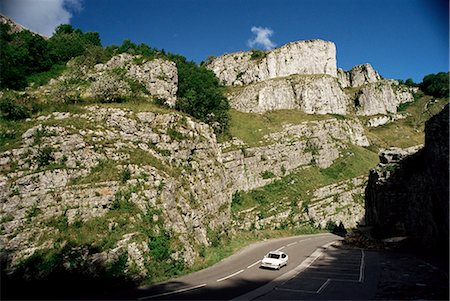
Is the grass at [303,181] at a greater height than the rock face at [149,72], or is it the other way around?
the rock face at [149,72]

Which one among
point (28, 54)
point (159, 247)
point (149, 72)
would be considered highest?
point (28, 54)

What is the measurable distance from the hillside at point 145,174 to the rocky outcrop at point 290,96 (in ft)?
49.7

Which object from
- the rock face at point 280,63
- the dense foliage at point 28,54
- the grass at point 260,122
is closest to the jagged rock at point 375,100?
the rock face at point 280,63

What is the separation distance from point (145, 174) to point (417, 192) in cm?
3153

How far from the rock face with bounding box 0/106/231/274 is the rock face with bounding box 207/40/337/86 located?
84608mm

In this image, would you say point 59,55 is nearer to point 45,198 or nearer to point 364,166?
point 45,198

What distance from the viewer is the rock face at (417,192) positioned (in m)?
26.8

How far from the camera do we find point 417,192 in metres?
36.9

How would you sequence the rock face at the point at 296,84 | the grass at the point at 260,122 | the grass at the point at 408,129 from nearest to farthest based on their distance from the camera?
the grass at the point at 260,122 → the rock face at the point at 296,84 → the grass at the point at 408,129

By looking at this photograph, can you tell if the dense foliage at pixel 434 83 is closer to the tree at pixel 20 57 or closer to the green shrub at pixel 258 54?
the green shrub at pixel 258 54

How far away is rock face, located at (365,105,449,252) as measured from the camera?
26844 millimetres

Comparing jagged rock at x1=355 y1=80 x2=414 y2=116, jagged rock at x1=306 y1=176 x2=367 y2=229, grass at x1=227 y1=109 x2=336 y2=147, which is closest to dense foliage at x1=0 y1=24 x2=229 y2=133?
grass at x1=227 y1=109 x2=336 y2=147

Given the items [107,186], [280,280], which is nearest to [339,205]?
[280,280]

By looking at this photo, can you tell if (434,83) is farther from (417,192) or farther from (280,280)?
(280,280)
